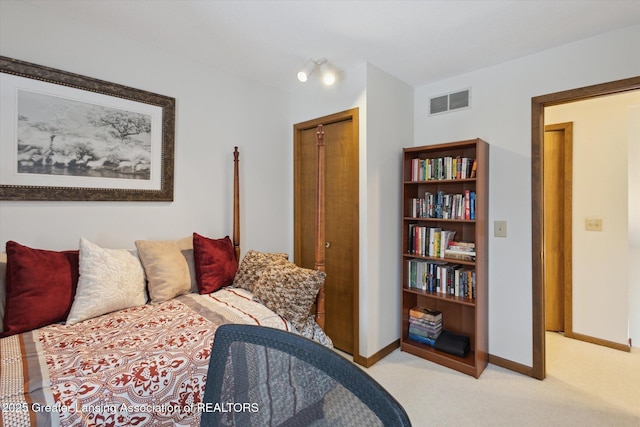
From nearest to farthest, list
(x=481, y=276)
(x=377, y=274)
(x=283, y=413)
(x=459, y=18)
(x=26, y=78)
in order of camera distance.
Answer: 1. (x=283, y=413)
2. (x=26, y=78)
3. (x=459, y=18)
4. (x=481, y=276)
5. (x=377, y=274)

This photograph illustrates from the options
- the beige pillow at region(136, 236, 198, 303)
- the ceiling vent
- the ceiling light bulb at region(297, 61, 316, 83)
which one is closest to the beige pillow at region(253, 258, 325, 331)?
the beige pillow at region(136, 236, 198, 303)

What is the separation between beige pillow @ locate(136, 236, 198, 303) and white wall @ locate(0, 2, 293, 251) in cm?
24

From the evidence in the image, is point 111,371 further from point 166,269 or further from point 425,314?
point 425,314

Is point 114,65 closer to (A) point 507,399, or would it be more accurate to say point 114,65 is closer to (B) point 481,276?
(B) point 481,276

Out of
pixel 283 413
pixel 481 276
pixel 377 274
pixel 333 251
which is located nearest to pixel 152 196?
pixel 333 251

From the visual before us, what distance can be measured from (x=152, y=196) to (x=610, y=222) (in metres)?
3.98

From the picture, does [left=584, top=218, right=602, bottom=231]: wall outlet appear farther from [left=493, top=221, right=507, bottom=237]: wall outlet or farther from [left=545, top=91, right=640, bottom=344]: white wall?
[left=493, top=221, right=507, bottom=237]: wall outlet

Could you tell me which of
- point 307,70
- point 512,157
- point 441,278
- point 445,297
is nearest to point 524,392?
point 445,297

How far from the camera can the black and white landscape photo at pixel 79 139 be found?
186cm

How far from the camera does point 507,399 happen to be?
2.14 meters

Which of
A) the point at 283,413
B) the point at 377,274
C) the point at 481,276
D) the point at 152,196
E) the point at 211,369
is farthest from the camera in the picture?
the point at 377,274

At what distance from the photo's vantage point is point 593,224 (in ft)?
9.80

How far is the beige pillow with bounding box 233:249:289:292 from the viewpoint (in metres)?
2.25

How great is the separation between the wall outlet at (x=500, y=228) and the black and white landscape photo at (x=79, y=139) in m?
2.80
